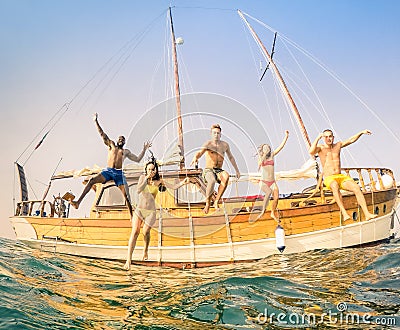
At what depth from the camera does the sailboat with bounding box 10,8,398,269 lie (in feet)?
40.8

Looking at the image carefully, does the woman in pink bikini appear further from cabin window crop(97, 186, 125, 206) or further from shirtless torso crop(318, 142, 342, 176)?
cabin window crop(97, 186, 125, 206)

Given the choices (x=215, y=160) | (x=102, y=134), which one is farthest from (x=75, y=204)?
(x=215, y=160)

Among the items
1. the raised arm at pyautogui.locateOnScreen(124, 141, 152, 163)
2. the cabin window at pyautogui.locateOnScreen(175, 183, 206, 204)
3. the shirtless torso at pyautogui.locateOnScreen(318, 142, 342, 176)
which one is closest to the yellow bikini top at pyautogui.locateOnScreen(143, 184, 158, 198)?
the raised arm at pyautogui.locateOnScreen(124, 141, 152, 163)

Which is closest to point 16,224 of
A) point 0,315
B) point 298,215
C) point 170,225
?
point 170,225

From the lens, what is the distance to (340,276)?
702cm

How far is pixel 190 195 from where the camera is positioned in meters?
14.9

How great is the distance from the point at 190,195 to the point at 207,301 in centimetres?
962

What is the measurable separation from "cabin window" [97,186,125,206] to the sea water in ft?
27.1

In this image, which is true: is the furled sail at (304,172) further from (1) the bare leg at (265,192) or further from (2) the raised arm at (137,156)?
(2) the raised arm at (137,156)

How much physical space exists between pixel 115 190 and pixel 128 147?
7.88 metres

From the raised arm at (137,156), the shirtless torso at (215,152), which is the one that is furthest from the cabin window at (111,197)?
the shirtless torso at (215,152)

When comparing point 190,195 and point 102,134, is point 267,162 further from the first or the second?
point 102,134

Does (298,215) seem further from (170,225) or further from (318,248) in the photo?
(170,225)

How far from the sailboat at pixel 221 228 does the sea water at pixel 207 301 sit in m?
4.62
